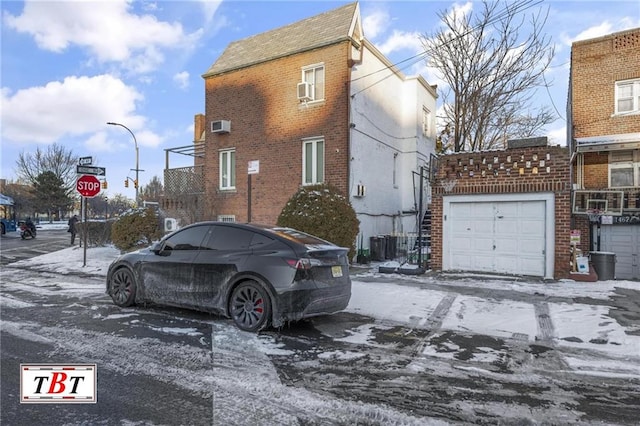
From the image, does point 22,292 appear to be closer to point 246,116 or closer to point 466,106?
point 246,116

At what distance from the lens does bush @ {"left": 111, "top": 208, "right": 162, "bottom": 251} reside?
14281mm

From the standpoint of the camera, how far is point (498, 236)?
10664 millimetres

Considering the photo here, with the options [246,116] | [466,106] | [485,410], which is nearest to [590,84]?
[466,106]

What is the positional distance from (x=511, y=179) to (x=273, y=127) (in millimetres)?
8710

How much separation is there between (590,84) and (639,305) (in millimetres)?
11760

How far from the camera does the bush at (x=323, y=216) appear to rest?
38.2 feet

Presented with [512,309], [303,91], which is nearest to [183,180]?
[303,91]

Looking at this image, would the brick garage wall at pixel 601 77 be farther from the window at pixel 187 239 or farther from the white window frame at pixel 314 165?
the window at pixel 187 239

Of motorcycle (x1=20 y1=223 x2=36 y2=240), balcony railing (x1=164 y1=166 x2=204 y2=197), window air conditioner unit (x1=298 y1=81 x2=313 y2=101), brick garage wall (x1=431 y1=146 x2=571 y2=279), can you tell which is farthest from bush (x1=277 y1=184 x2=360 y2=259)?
motorcycle (x1=20 y1=223 x2=36 y2=240)

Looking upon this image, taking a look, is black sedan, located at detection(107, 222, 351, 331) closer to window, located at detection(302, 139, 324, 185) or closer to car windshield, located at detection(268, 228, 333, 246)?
car windshield, located at detection(268, 228, 333, 246)

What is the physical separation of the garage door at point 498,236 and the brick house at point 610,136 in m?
3.61

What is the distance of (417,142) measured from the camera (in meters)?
18.3

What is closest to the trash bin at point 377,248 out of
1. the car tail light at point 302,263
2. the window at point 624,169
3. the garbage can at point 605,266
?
the garbage can at point 605,266

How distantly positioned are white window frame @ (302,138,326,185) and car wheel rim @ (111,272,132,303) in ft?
27.2
